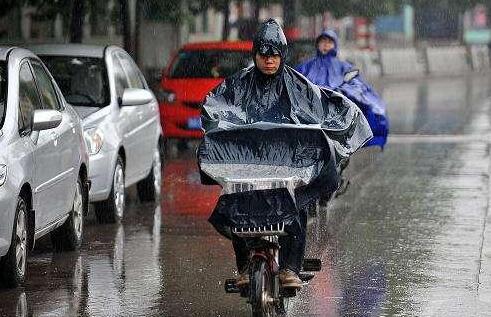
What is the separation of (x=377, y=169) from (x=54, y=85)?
26.7 feet

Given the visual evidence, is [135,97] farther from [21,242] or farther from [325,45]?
[21,242]

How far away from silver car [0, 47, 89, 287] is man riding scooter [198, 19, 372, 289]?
64.5 inches

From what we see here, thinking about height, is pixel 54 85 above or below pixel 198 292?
above


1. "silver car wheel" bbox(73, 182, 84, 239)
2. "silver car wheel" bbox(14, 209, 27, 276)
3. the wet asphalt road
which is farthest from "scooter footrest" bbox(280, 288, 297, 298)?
"silver car wheel" bbox(73, 182, 84, 239)

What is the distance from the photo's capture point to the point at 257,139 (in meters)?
8.63

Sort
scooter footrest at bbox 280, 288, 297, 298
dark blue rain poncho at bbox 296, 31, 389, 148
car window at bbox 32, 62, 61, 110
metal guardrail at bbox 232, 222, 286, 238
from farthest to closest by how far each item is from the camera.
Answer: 1. dark blue rain poncho at bbox 296, 31, 389, 148
2. car window at bbox 32, 62, 61, 110
3. scooter footrest at bbox 280, 288, 297, 298
4. metal guardrail at bbox 232, 222, 286, 238

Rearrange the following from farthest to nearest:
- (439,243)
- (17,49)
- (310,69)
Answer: (310,69) < (439,243) < (17,49)

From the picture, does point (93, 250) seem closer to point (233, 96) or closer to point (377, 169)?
point (233, 96)

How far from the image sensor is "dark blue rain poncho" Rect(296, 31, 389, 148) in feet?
52.1

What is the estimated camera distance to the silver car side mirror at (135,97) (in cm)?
1372

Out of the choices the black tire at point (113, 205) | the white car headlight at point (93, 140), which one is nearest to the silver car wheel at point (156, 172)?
the black tire at point (113, 205)

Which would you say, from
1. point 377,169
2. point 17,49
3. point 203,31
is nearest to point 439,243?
point 17,49

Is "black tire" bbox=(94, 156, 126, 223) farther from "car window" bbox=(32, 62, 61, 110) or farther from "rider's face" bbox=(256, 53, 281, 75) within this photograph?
"rider's face" bbox=(256, 53, 281, 75)

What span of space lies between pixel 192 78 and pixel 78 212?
10.8m
